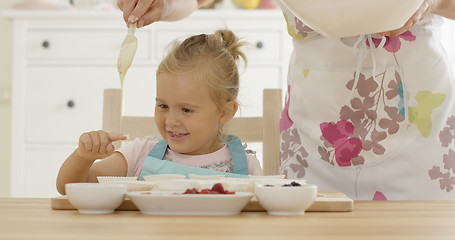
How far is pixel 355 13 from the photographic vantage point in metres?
0.83

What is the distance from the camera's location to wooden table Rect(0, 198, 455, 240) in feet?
1.99

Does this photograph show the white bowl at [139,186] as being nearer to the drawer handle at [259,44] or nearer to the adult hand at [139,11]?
the adult hand at [139,11]

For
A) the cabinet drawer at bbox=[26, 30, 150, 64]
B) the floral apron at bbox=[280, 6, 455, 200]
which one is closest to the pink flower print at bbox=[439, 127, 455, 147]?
the floral apron at bbox=[280, 6, 455, 200]

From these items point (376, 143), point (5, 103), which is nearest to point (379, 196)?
point (376, 143)

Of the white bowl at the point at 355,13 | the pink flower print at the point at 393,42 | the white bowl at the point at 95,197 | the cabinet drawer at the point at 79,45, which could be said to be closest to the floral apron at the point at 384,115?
the pink flower print at the point at 393,42

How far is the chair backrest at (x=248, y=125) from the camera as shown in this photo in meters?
1.43

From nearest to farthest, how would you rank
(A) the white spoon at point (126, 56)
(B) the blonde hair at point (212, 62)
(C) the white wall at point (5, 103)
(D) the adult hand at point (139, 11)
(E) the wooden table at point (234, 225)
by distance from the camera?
(E) the wooden table at point (234, 225) < (A) the white spoon at point (126, 56) < (D) the adult hand at point (139, 11) < (B) the blonde hair at point (212, 62) < (C) the white wall at point (5, 103)

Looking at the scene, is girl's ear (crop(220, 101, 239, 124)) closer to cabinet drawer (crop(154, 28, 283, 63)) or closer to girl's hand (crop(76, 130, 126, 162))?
girl's hand (crop(76, 130, 126, 162))

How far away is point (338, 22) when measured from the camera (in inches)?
33.0

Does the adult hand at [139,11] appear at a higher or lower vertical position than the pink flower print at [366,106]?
higher

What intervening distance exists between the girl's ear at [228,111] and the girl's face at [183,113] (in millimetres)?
58

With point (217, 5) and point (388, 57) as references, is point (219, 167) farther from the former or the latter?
point (217, 5)

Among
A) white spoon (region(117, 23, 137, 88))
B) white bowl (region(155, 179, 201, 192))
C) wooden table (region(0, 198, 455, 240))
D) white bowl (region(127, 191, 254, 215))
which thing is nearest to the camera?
wooden table (region(0, 198, 455, 240))

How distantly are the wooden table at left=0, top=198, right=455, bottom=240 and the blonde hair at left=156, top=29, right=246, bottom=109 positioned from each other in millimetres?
584
